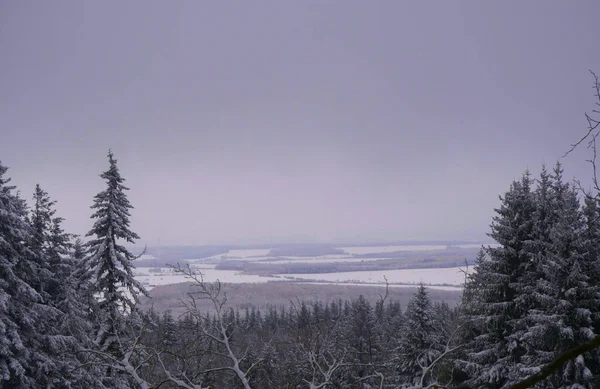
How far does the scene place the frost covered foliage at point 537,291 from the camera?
12.0m

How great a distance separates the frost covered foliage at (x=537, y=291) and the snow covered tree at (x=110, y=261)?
43.7 feet

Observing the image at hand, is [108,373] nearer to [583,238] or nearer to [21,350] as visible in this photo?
[21,350]

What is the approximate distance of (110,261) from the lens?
16.6 m

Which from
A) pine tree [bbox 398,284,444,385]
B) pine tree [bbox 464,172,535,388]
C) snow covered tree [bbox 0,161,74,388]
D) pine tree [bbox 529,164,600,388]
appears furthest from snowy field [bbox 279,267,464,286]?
snow covered tree [bbox 0,161,74,388]

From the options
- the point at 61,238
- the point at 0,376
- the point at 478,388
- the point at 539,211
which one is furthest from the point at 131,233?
the point at 539,211

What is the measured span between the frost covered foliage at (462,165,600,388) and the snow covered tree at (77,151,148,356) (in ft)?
43.7

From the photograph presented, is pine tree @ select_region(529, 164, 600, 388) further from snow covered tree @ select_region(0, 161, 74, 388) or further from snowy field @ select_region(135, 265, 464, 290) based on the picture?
snowy field @ select_region(135, 265, 464, 290)

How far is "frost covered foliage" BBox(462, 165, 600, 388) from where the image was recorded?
12.0 metres

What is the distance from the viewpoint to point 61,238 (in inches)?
710

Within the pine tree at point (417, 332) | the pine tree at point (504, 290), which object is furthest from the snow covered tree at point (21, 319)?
the pine tree at point (417, 332)

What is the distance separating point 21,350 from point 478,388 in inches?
631

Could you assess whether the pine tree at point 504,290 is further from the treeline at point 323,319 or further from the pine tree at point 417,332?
the pine tree at point 417,332

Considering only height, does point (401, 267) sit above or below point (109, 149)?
below

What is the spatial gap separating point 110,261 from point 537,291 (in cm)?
1633
